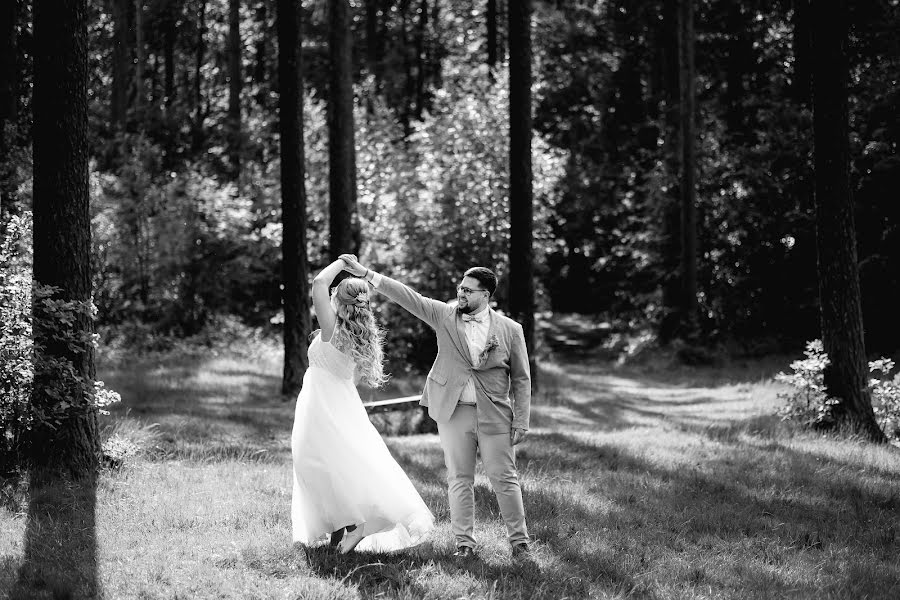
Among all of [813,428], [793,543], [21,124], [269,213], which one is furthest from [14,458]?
[269,213]

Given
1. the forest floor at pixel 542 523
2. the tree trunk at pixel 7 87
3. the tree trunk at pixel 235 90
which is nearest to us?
the forest floor at pixel 542 523

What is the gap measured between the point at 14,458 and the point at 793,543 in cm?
706

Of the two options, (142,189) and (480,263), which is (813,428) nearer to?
(480,263)

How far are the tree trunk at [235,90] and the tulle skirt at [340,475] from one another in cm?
2896

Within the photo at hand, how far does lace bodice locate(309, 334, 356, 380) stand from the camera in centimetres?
655

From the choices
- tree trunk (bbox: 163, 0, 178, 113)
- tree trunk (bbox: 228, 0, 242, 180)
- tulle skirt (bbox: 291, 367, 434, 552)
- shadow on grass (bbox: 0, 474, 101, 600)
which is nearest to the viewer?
shadow on grass (bbox: 0, 474, 101, 600)

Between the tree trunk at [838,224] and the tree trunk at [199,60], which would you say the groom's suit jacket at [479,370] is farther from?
the tree trunk at [199,60]

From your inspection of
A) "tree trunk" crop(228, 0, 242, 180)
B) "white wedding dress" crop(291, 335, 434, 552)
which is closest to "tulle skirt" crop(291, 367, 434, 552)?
"white wedding dress" crop(291, 335, 434, 552)

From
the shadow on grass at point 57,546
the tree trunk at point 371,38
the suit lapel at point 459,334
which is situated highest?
the tree trunk at point 371,38

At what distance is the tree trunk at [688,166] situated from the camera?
23.7m

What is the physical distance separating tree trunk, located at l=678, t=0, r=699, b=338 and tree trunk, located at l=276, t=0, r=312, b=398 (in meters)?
12.0

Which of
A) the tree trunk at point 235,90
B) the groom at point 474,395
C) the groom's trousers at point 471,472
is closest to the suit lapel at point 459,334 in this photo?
the groom at point 474,395

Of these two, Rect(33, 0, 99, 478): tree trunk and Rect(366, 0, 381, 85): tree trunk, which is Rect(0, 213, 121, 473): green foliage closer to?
Rect(33, 0, 99, 478): tree trunk

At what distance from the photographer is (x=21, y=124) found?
17594mm
